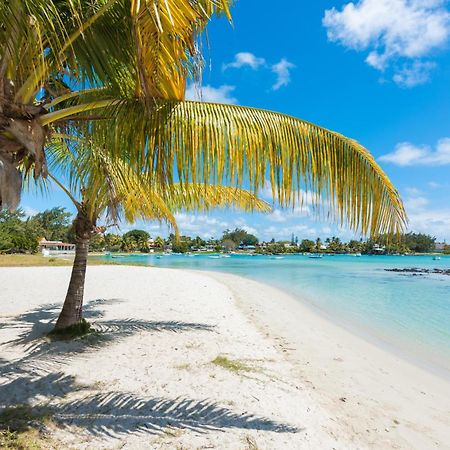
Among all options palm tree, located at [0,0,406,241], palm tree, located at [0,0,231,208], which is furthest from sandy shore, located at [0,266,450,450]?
palm tree, located at [0,0,231,208]

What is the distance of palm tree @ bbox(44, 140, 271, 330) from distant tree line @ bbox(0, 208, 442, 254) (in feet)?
1.64

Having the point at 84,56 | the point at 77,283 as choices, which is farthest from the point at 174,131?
the point at 77,283

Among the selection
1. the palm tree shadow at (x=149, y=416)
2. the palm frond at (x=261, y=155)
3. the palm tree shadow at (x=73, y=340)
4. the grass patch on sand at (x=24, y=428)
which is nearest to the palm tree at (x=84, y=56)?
the palm frond at (x=261, y=155)

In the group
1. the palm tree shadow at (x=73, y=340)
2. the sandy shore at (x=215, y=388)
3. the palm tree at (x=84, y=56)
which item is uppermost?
the palm tree at (x=84, y=56)

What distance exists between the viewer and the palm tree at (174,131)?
8.11 feet

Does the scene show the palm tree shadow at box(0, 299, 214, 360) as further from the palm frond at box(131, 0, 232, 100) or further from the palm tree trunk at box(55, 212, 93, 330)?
the palm frond at box(131, 0, 232, 100)

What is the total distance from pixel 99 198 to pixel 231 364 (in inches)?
113

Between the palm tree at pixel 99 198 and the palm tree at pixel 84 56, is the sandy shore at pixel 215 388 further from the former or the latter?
the palm tree at pixel 84 56

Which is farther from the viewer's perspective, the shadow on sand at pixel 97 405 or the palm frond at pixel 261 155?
the shadow on sand at pixel 97 405

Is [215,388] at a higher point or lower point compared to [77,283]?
lower

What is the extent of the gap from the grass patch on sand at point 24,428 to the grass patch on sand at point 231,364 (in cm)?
216

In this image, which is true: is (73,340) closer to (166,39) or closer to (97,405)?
(97,405)

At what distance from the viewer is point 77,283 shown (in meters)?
5.78

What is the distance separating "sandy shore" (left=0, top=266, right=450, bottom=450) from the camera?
9.83 feet
